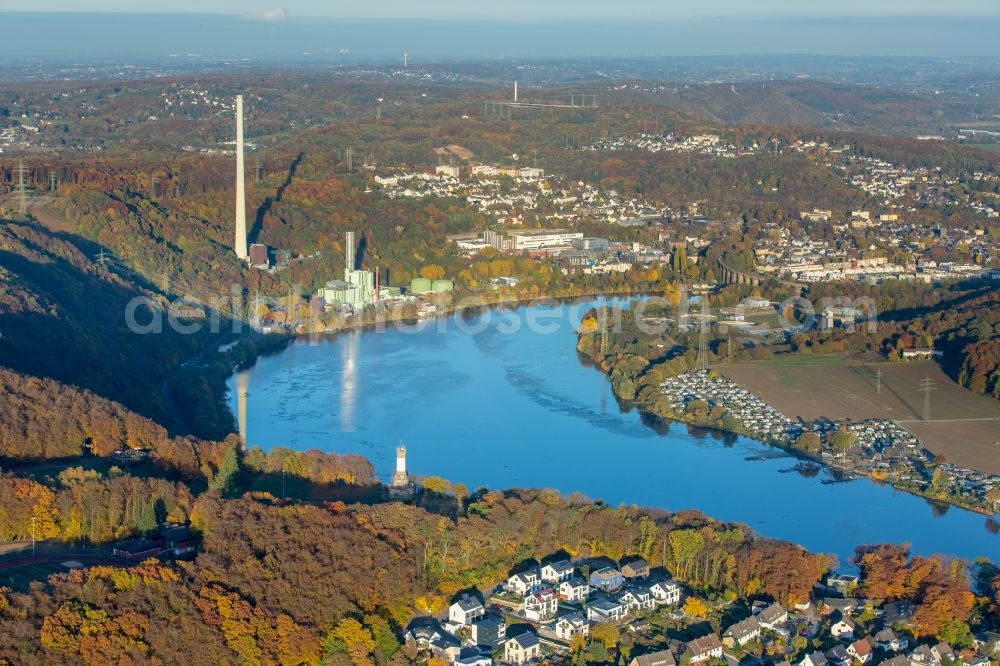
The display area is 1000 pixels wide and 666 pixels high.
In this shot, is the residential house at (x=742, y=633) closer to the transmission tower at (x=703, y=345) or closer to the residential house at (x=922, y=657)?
the residential house at (x=922, y=657)

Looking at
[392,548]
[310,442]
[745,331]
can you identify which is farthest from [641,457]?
[745,331]

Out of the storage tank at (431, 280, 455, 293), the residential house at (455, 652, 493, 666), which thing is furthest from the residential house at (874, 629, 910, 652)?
the storage tank at (431, 280, 455, 293)

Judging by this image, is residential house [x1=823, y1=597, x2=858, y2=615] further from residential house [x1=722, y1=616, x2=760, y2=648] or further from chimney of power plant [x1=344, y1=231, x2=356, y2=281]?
chimney of power plant [x1=344, y1=231, x2=356, y2=281]

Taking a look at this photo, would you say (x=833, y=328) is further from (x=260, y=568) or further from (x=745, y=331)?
(x=260, y=568)

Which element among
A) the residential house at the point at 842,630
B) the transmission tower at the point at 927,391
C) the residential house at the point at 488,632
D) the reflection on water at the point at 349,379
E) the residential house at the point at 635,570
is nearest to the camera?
the residential house at the point at 488,632

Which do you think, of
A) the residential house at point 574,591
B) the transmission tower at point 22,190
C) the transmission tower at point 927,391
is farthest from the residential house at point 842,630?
the transmission tower at point 22,190
